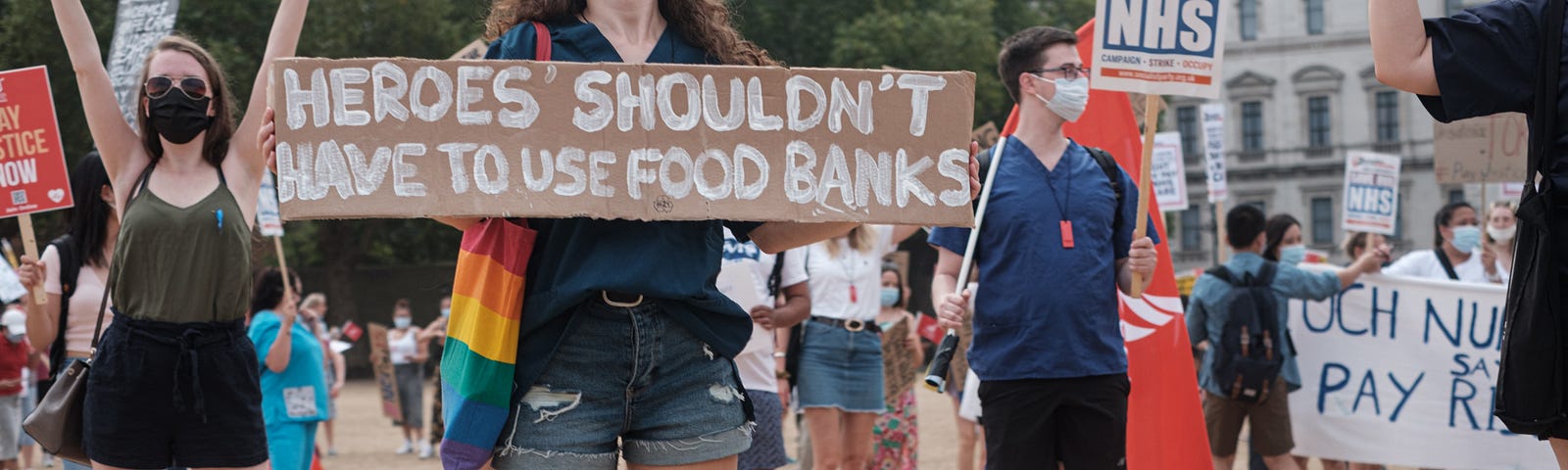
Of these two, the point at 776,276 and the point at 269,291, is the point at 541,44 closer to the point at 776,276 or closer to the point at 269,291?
the point at 776,276

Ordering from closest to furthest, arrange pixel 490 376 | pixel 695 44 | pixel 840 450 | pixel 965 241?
1. pixel 490 376
2. pixel 695 44
3. pixel 965 241
4. pixel 840 450

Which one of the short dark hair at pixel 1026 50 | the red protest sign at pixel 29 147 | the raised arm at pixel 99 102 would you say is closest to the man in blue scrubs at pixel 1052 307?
the short dark hair at pixel 1026 50

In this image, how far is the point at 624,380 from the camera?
3.12m

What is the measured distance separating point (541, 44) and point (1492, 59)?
1.82 meters

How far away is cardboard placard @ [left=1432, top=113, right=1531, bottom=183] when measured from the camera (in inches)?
422

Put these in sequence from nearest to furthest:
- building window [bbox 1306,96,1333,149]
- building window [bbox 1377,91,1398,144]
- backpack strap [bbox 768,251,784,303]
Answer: backpack strap [bbox 768,251,784,303]
building window [bbox 1377,91,1398,144]
building window [bbox 1306,96,1333,149]

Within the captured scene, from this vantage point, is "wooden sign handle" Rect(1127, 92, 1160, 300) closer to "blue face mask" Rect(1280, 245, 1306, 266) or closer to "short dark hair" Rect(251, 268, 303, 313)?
"blue face mask" Rect(1280, 245, 1306, 266)

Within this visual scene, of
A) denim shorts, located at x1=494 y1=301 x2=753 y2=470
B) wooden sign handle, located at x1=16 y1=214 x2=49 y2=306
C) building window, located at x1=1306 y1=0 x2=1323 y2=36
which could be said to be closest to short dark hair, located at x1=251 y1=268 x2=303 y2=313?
wooden sign handle, located at x1=16 y1=214 x2=49 y2=306

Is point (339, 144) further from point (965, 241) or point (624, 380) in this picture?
point (965, 241)

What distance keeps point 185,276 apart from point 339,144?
165 cm

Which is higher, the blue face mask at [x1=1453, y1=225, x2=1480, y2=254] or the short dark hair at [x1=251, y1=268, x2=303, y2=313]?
the short dark hair at [x1=251, y1=268, x2=303, y2=313]

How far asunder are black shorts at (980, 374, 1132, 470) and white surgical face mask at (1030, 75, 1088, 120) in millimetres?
885

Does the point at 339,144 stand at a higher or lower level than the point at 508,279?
higher

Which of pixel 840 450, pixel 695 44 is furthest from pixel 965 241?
pixel 840 450
